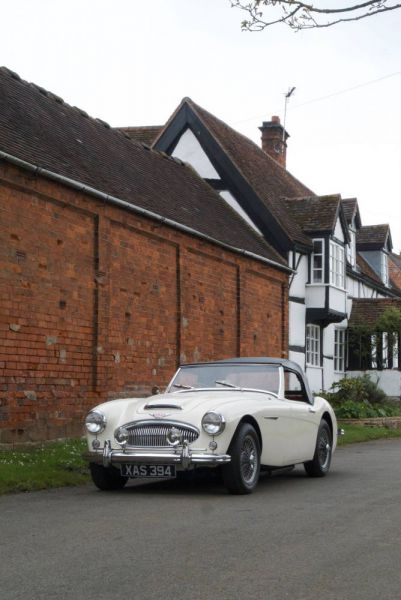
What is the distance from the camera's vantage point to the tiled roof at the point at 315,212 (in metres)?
29.9

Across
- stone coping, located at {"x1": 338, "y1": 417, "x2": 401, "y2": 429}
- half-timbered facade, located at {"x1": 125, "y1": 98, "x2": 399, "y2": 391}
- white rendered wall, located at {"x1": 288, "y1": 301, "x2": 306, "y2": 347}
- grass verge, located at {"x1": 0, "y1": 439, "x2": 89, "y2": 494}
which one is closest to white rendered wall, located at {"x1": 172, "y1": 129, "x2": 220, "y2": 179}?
half-timbered facade, located at {"x1": 125, "y1": 98, "x2": 399, "y2": 391}

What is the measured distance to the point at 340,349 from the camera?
34094 millimetres

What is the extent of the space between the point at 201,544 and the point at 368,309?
94.4 feet

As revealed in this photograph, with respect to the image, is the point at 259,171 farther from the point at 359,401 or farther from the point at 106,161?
the point at 106,161

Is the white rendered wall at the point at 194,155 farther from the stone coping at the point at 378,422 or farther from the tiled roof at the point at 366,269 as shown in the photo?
the tiled roof at the point at 366,269

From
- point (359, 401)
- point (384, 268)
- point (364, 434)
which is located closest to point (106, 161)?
point (364, 434)

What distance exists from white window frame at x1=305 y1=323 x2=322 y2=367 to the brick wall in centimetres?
789

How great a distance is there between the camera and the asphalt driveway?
17.0ft

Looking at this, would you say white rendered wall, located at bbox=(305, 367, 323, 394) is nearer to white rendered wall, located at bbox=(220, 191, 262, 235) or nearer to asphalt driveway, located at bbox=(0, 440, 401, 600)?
white rendered wall, located at bbox=(220, 191, 262, 235)

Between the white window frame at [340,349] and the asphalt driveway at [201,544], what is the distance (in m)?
23.2

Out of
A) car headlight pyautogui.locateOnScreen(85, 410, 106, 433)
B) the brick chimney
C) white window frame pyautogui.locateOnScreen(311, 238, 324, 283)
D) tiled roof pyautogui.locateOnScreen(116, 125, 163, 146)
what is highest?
the brick chimney

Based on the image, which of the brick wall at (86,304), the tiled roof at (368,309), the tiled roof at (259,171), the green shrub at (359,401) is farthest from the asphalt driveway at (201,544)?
the tiled roof at (368,309)

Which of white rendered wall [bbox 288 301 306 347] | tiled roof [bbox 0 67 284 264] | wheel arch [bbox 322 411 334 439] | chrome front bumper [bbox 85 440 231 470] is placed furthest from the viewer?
white rendered wall [bbox 288 301 306 347]

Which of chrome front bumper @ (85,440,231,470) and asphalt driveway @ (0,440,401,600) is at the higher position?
chrome front bumper @ (85,440,231,470)
